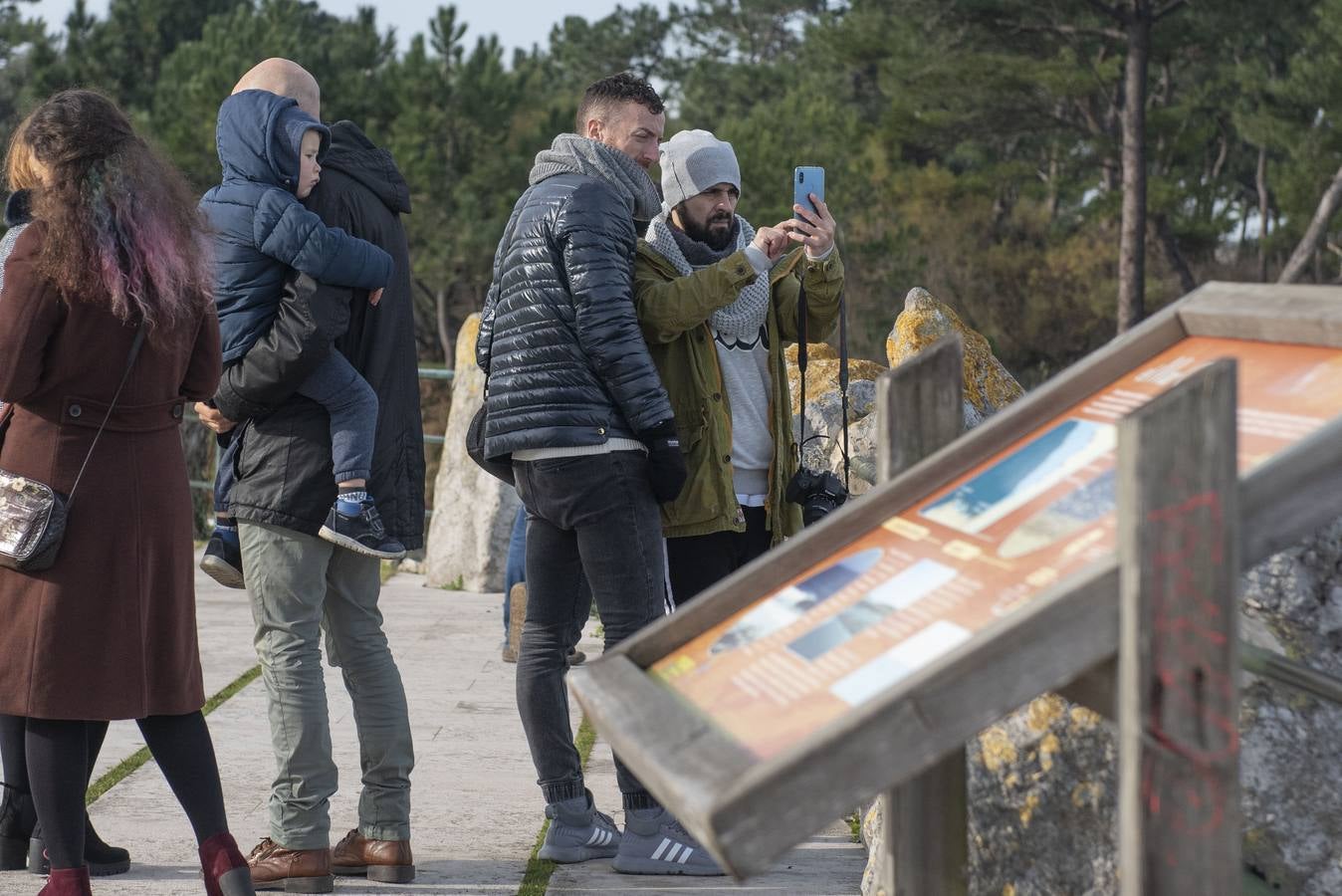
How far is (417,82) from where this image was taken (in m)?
27.5

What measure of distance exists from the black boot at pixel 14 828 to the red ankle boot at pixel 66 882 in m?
0.55

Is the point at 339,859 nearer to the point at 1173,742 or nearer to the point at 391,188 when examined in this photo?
the point at 391,188

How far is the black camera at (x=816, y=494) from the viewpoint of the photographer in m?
3.88

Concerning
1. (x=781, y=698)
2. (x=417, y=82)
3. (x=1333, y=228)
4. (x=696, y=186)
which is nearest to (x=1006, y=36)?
(x=1333, y=228)

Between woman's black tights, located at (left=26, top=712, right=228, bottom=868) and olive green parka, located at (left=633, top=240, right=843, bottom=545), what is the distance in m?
1.17

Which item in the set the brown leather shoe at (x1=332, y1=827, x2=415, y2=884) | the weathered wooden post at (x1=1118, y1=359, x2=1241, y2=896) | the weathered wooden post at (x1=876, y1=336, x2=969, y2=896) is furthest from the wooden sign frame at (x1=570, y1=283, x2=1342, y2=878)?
the brown leather shoe at (x1=332, y1=827, x2=415, y2=884)

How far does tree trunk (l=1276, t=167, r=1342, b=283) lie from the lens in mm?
24156

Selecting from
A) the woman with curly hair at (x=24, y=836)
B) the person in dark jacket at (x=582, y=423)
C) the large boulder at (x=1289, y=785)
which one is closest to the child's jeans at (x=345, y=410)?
the person in dark jacket at (x=582, y=423)

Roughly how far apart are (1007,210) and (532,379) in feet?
96.1

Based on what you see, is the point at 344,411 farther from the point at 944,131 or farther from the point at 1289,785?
the point at 944,131

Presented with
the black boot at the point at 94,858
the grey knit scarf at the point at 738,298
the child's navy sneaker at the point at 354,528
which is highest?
the grey knit scarf at the point at 738,298

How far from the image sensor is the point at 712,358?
387 centimetres

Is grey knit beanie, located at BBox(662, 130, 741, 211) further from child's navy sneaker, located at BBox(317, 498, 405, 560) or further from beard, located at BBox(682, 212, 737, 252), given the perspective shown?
child's navy sneaker, located at BBox(317, 498, 405, 560)

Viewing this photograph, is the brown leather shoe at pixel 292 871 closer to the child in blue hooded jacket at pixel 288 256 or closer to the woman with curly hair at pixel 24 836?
the woman with curly hair at pixel 24 836
